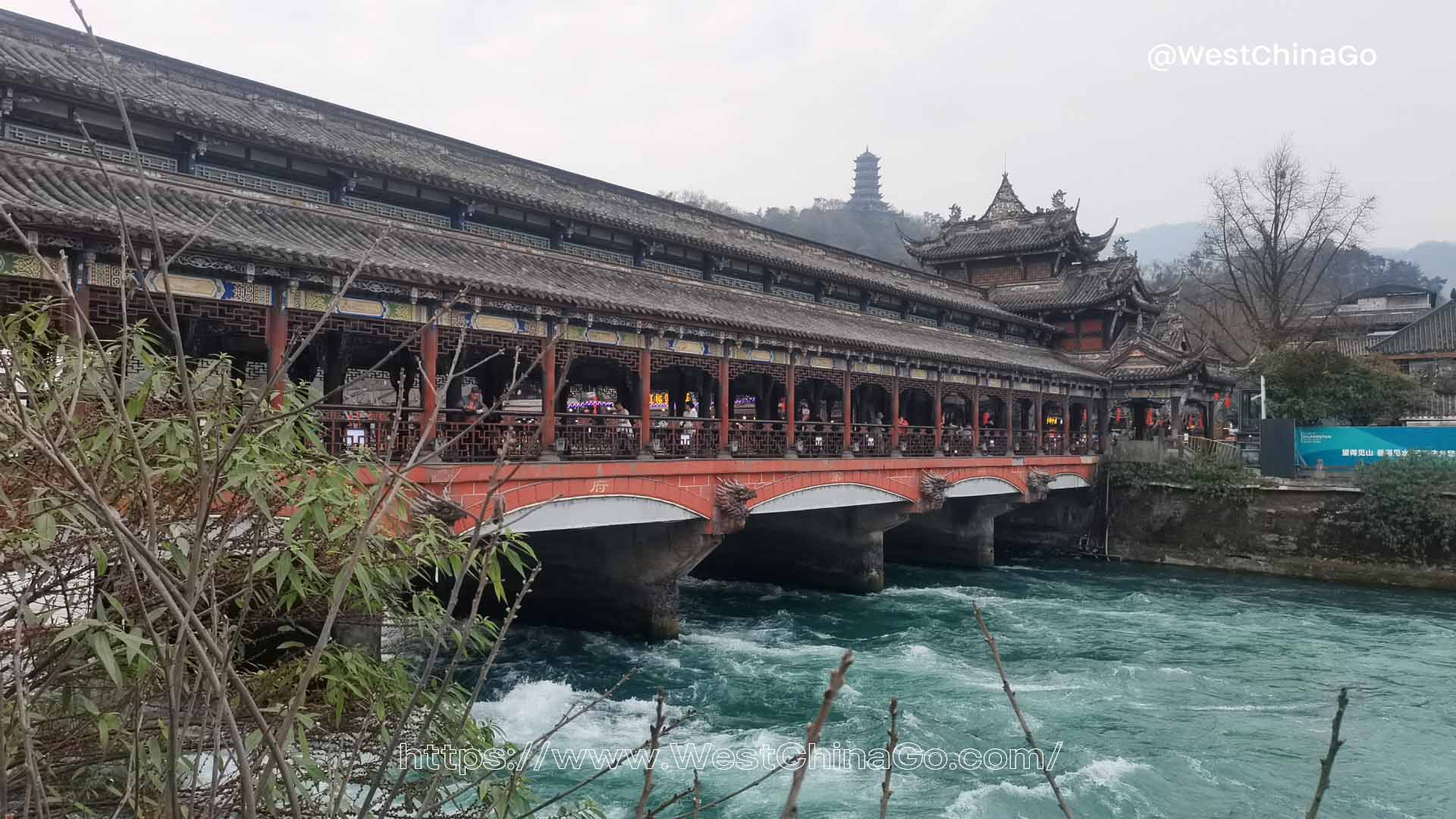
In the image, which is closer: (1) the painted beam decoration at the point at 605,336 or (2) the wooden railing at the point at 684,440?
(1) the painted beam decoration at the point at 605,336

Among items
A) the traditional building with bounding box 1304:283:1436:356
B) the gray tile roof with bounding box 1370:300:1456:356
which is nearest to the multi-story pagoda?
the traditional building with bounding box 1304:283:1436:356

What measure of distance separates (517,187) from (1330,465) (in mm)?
23162

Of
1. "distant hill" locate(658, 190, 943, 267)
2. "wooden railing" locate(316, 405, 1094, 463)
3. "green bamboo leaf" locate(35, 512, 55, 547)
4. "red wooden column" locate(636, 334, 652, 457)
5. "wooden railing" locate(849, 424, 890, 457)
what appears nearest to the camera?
"green bamboo leaf" locate(35, 512, 55, 547)

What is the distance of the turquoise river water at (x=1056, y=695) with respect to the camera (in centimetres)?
1026

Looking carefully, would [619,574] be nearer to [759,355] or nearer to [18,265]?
[759,355]

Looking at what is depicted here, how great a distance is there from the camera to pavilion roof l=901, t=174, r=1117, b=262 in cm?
3450

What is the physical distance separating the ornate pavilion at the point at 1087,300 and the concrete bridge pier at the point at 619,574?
19.5 metres

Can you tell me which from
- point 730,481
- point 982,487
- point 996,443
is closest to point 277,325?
point 730,481

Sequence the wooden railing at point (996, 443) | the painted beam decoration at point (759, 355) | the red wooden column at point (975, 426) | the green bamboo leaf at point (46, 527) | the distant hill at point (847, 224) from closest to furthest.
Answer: the green bamboo leaf at point (46, 527) → the painted beam decoration at point (759, 355) → the red wooden column at point (975, 426) → the wooden railing at point (996, 443) → the distant hill at point (847, 224)

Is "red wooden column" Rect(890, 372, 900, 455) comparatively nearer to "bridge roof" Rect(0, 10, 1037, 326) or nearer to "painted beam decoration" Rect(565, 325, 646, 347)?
"bridge roof" Rect(0, 10, 1037, 326)

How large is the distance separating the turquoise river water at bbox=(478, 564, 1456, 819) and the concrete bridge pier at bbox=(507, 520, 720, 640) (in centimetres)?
42

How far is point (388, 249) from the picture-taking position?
13.6 m

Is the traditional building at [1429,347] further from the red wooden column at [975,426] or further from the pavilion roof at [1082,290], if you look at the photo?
the red wooden column at [975,426]

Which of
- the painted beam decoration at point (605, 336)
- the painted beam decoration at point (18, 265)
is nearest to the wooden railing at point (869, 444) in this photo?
the painted beam decoration at point (605, 336)
